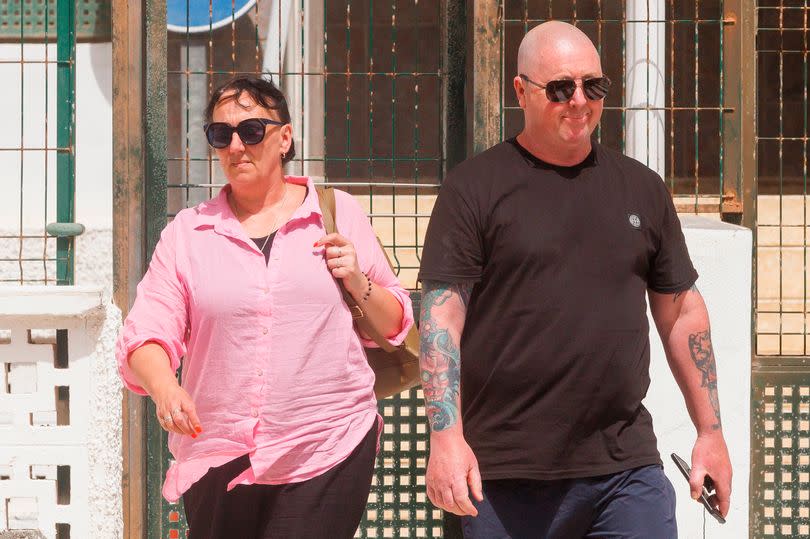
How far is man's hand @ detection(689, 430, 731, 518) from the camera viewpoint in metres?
3.28

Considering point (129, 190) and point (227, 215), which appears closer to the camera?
point (227, 215)

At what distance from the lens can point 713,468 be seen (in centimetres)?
330

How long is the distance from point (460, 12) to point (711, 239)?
1371 mm

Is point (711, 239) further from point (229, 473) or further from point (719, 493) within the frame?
point (229, 473)

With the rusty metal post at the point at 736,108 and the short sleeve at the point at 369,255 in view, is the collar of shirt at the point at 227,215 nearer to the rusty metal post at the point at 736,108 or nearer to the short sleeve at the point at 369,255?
the short sleeve at the point at 369,255

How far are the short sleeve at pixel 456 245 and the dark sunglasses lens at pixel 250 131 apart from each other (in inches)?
25.6

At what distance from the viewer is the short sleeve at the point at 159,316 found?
3404mm

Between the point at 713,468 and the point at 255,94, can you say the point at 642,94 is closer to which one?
the point at 255,94

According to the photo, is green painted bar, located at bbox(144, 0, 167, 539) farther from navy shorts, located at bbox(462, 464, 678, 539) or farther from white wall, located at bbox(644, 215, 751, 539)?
navy shorts, located at bbox(462, 464, 678, 539)

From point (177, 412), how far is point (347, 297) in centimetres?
60

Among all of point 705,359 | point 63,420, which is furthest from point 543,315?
point 63,420

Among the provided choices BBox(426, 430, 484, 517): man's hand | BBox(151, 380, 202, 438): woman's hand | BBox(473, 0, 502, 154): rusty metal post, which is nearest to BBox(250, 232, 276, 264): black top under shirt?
BBox(151, 380, 202, 438): woman's hand

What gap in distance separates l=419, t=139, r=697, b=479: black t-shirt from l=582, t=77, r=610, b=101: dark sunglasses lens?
0.21 meters

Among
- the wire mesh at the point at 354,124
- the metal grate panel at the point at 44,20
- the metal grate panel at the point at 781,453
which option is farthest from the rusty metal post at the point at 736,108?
the metal grate panel at the point at 44,20
